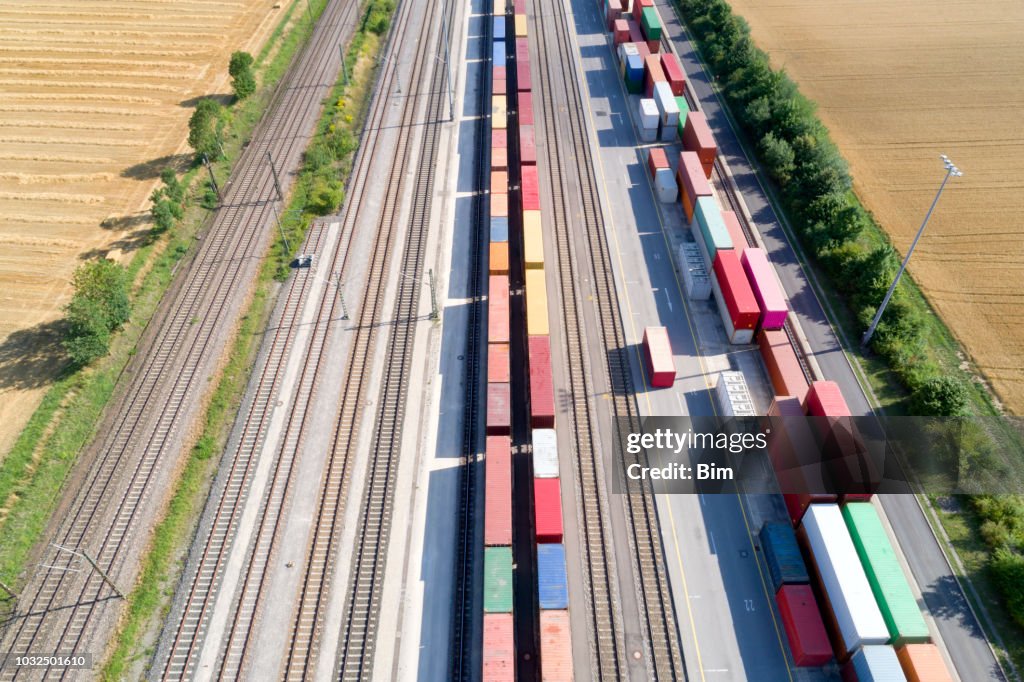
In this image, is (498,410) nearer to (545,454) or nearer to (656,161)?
(545,454)

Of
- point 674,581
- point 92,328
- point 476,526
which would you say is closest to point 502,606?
point 476,526

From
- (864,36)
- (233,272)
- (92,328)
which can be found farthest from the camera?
(864,36)

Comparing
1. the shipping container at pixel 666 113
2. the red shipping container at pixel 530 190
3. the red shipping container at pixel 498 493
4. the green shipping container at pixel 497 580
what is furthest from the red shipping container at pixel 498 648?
the shipping container at pixel 666 113

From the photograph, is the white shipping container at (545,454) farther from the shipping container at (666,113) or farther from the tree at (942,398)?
the shipping container at (666,113)

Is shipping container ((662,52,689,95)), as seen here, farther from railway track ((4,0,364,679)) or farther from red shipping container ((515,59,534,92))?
railway track ((4,0,364,679))

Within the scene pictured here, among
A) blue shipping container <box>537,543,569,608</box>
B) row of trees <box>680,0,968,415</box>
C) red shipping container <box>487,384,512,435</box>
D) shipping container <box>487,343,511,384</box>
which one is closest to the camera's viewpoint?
blue shipping container <box>537,543,569,608</box>

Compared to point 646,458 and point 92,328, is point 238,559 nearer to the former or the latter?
point 92,328

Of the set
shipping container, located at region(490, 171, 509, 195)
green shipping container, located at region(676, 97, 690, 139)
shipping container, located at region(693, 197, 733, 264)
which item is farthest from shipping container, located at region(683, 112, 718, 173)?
shipping container, located at region(490, 171, 509, 195)
